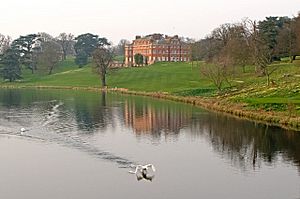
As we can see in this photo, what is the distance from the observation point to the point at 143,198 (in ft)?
73.9

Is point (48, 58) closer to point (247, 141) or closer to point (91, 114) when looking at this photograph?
point (91, 114)

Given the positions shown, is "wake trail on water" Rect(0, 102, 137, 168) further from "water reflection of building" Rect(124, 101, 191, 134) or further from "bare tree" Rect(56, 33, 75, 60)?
"bare tree" Rect(56, 33, 75, 60)

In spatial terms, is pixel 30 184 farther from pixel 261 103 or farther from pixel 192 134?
pixel 261 103

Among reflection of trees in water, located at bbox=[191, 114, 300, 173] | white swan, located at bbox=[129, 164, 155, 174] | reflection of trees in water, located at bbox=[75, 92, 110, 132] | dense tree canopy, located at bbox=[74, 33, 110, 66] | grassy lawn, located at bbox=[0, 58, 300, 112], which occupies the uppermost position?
dense tree canopy, located at bbox=[74, 33, 110, 66]

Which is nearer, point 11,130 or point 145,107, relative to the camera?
point 11,130

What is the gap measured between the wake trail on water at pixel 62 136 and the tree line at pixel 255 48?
25.2m

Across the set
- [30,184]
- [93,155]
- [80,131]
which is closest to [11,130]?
[80,131]

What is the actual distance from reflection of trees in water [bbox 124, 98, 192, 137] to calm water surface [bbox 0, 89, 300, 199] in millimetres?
99

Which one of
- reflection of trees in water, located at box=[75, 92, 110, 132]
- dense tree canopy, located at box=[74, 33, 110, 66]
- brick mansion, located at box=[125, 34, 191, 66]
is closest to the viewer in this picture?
reflection of trees in water, located at box=[75, 92, 110, 132]

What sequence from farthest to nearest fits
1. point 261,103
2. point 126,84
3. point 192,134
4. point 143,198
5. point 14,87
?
1. point 14,87
2. point 126,84
3. point 261,103
4. point 192,134
5. point 143,198

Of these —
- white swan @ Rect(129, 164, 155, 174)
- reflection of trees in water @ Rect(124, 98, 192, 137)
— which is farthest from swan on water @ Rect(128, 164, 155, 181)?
reflection of trees in water @ Rect(124, 98, 192, 137)

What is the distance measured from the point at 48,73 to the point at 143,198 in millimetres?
104145

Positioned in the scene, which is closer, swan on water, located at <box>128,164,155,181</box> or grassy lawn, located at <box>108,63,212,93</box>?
swan on water, located at <box>128,164,155,181</box>

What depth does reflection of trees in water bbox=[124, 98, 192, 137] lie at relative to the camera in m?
41.9
